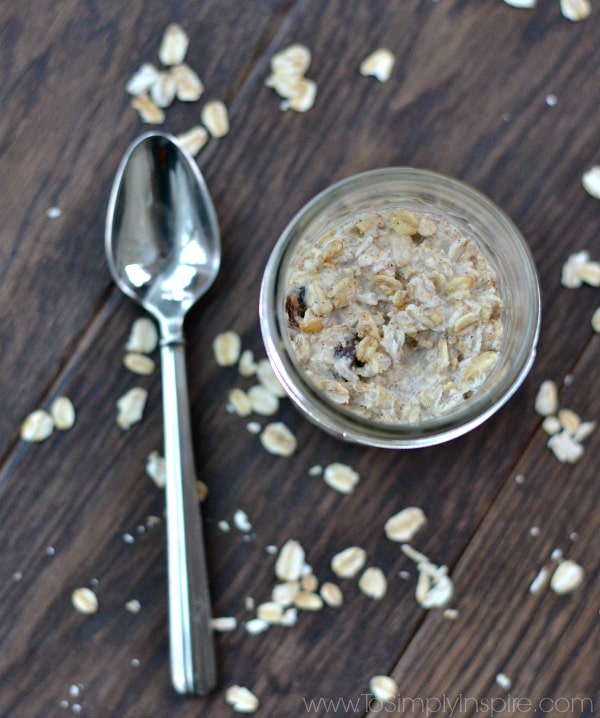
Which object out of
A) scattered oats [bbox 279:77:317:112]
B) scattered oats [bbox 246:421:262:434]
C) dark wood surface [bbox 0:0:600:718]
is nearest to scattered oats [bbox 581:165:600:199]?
dark wood surface [bbox 0:0:600:718]

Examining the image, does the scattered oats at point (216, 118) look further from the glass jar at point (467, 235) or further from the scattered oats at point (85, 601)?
the scattered oats at point (85, 601)

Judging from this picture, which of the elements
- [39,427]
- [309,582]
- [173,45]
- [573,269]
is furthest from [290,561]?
[173,45]

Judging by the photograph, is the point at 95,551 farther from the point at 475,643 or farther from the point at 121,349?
the point at 475,643

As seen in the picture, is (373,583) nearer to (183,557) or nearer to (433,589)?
(433,589)

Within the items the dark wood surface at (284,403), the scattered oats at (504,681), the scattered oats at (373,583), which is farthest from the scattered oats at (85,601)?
the scattered oats at (504,681)

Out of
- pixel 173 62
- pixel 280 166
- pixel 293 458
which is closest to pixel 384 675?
pixel 293 458

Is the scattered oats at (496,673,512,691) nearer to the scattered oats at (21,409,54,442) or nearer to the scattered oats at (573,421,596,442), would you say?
the scattered oats at (573,421,596,442)
